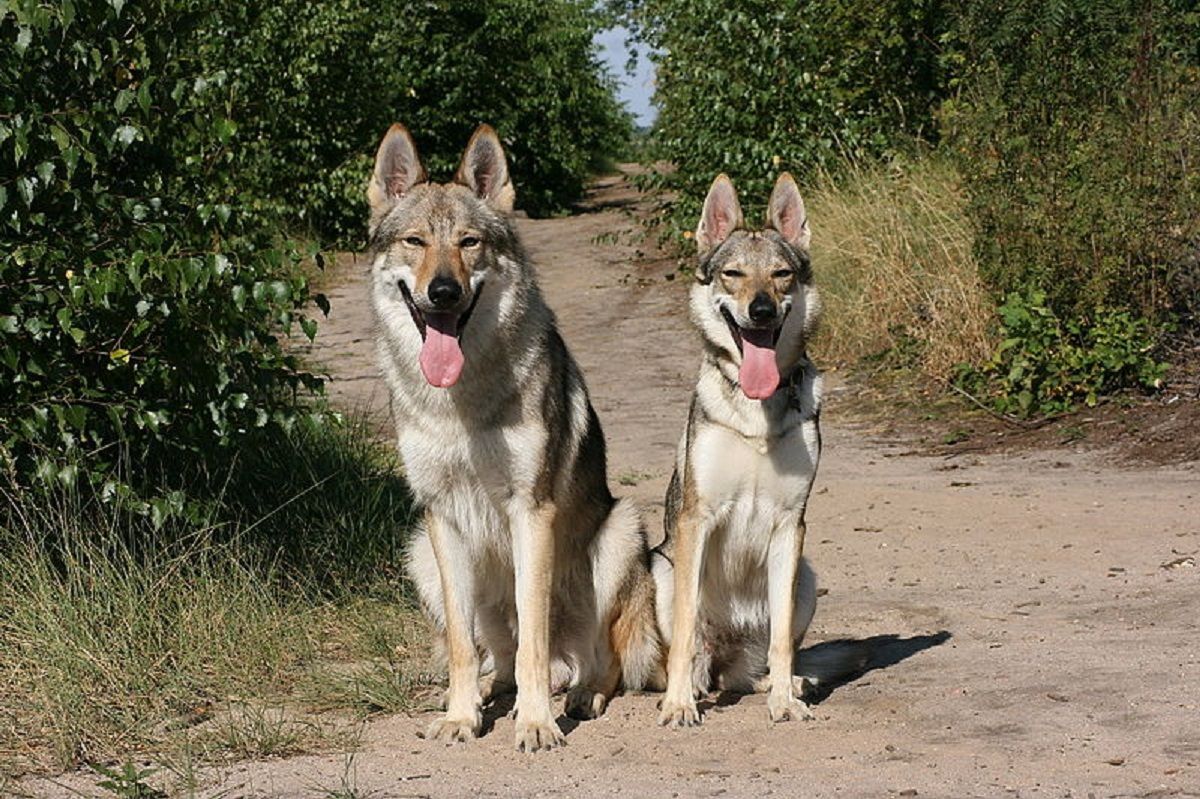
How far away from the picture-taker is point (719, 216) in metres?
6.32

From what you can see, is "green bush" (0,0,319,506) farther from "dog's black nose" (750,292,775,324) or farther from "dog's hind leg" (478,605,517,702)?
"dog's black nose" (750,292,775,324)

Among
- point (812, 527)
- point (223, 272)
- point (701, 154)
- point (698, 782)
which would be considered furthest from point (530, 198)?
point (698, 782)

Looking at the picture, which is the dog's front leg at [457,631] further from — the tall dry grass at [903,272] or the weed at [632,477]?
the tall dry grass at [903,272]

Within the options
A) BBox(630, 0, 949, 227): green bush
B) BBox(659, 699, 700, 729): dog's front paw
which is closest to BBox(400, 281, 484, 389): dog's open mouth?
BBox(659, 699, 700, 729): dog's front paw

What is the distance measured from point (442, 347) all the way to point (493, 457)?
44cm

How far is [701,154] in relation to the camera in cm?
1847

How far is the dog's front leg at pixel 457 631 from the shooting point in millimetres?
5422

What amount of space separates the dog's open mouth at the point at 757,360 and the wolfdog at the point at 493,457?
25.8 inches

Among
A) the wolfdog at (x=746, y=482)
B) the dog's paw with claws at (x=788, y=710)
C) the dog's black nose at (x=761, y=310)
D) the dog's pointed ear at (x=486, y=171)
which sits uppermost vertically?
the dog's pointed ear at (x=486, y=171)

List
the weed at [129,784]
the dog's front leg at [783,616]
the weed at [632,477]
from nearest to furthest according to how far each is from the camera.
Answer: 1. the weed at [129,784]
2. the dog's front leg at [783,616]
3. the weed at [632,477]

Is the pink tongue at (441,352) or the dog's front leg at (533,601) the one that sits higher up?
the pink tongue at (441,352)

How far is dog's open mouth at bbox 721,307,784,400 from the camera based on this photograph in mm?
5730

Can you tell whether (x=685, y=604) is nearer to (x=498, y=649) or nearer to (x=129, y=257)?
(x=498, y=649)

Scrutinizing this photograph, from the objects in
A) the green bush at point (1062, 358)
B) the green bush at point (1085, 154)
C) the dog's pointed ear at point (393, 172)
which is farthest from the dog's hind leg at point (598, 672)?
the green bush at point (1085, 154)
